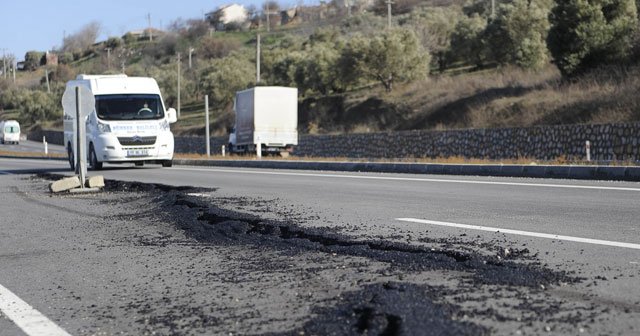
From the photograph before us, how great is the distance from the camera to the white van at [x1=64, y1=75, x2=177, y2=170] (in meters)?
25.1

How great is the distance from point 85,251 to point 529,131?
26129 millimetres

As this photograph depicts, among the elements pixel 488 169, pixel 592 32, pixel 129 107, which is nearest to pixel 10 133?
pixel 592 32

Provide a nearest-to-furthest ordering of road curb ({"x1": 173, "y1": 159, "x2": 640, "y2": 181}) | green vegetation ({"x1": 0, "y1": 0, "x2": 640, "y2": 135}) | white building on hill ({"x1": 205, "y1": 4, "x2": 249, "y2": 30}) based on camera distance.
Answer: road curb ({"x1": 173, "y1": 159, "x2": 640, "y2": 181})
green vegetation ({"x1": 0, "y1": 0, "x2": 640, "y2": 135})
white building on hill ({"x1": 205, "y1": 4, "x2": 249, "y2": 30})

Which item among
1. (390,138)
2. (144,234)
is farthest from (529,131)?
(144,234)

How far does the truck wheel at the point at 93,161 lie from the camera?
1012 inches

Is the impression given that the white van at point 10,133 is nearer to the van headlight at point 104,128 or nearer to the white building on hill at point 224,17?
the van headlight at point 104,128

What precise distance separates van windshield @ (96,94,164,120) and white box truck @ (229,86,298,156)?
50.8 ft

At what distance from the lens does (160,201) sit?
530 inches

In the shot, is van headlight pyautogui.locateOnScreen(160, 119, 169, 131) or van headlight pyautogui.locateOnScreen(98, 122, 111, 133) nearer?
van headlight pyautogui.locateOnScreen(98, 122, 111, 133)

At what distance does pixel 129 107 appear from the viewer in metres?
25.7

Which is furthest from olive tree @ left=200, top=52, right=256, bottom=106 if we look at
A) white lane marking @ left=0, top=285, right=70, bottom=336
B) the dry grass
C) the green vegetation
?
white lane marking @ left=0, top=285, right=70, bottom=336

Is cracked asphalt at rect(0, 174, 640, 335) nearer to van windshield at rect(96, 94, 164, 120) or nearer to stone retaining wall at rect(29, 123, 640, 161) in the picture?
van windshield at rect(96, 94, 164, 120)

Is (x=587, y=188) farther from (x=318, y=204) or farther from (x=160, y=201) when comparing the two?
(x=160, y=201)

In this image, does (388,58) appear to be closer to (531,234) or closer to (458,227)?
(458,227)
